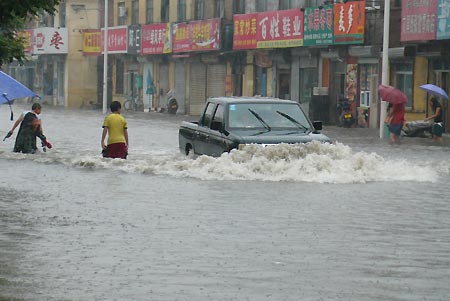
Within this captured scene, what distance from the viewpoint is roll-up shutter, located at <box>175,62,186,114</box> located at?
63.6m

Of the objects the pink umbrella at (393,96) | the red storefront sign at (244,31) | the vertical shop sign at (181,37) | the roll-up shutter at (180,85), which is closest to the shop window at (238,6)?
the red storefront sign at (244,31)

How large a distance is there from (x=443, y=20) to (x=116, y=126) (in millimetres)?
19237

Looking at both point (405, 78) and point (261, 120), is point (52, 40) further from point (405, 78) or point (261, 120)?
point (261, 120)

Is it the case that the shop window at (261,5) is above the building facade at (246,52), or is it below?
above

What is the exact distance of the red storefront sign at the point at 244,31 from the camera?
53.4 m

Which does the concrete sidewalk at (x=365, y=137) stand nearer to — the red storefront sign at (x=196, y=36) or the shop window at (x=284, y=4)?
the shop window at (x=284, y=4)

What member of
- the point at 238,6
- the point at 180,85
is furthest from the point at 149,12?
the point at 238,6

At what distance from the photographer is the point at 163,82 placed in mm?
66688

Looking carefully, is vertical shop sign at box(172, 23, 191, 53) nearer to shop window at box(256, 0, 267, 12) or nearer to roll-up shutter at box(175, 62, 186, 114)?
roll-up shutter at box(175, 62, 186, 114)

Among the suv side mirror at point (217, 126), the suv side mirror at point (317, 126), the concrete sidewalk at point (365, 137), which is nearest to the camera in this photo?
the suv side mirror at point (217, 126)

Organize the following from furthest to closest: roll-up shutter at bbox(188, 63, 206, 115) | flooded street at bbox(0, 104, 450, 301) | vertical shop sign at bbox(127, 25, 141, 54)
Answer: vertical shop sign at bbox(127, 25, 141, 54) → roll-up shutter at bbox(188, 63, 206, 115) → flooded street at bbox(0, 104, 450, 301)

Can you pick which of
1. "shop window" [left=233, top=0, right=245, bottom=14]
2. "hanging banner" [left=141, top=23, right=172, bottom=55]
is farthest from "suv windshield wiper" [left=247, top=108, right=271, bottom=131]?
"hanging banner" [left=141, top=23, right=172, bottom=55]

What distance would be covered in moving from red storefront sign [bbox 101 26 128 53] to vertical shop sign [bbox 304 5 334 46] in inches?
874

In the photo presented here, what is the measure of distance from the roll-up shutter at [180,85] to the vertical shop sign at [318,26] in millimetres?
15644
